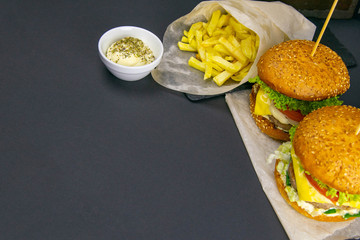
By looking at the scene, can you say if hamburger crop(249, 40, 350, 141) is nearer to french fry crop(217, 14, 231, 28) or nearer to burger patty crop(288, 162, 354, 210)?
burger patty crop(288, 162, 354, 210)

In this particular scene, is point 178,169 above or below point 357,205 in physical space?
below

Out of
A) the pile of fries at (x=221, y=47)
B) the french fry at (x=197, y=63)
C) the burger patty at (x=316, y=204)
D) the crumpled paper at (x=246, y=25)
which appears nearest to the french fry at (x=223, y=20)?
the pile of fries at (x=221, y=47)

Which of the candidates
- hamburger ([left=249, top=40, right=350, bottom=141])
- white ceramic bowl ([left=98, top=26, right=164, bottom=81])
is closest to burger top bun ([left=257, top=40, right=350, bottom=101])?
hamburger ([left=249, top=40, right=350, bottom=141])

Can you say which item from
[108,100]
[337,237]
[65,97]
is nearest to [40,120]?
[65,97]

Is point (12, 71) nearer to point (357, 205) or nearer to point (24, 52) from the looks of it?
point (24, 52)

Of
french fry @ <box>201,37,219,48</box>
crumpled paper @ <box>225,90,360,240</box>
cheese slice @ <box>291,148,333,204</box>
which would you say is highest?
french fry @ <box>201,37,219,48</box>

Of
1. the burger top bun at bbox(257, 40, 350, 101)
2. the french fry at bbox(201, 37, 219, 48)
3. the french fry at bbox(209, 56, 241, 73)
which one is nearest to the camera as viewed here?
the burger top bun at bbox(257, 40, 350, 101)

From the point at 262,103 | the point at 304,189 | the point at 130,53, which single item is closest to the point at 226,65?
the point at 262,103

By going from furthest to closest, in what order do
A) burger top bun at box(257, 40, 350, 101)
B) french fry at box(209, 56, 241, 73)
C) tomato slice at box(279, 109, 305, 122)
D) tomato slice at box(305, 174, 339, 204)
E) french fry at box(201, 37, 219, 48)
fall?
french fry at box(201, 37, 219, 48)
french fry at box(209, 56, 241, 73)
tomato slice at box(279, 109, 305, 122)
burger top bun at box(257, 40, 350, 101)
tomato slice at box(305, 174, 339, 204)
